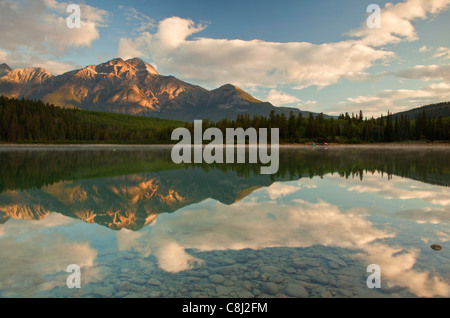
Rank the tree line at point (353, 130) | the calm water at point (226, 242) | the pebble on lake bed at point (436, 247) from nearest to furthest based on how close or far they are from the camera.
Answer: the calm water at point (226, 242) → the pebble on lake bed at point (436, 247) → the tree line at point (353, 130)

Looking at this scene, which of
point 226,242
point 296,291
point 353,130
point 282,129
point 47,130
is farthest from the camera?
point 353,130

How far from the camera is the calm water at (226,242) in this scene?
6.87 metres

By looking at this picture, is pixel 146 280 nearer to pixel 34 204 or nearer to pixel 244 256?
pixel 244 256

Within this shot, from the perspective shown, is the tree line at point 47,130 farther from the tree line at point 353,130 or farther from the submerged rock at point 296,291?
the submerged rock at point 296,291

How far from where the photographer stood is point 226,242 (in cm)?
994

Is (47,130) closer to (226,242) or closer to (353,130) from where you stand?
(353,130)

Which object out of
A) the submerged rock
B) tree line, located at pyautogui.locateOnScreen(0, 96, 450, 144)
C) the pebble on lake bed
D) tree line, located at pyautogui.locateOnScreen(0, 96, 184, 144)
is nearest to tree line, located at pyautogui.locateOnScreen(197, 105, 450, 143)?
tree line, located at pyautogui.locateOnScreen(0, 96, 450, 144)

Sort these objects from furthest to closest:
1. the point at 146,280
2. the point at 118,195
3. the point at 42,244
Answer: the point at 118,195 → the point at 42,244 → the point at 146,280

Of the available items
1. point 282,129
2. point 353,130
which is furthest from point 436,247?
point 353,130

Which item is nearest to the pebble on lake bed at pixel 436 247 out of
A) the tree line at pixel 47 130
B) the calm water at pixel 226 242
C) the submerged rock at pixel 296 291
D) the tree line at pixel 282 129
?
the calm water at pixel 226 242

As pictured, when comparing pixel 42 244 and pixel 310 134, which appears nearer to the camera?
pixel 42 244

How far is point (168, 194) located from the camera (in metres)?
19.3
